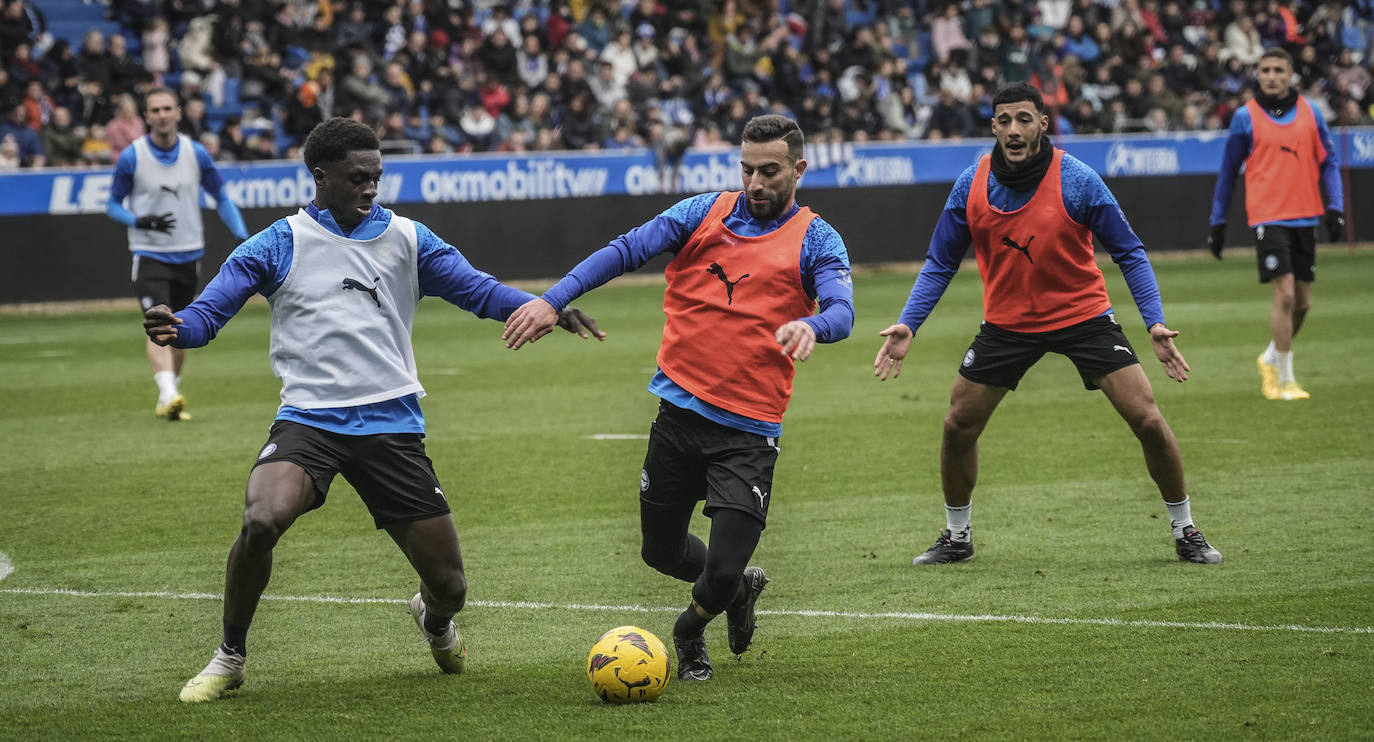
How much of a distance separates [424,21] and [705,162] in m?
5.82

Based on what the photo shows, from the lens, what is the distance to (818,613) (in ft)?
21.6

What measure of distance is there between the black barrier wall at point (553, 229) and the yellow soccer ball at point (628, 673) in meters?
18.3

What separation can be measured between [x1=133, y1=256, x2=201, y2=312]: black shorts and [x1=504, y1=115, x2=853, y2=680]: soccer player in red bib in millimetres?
8226

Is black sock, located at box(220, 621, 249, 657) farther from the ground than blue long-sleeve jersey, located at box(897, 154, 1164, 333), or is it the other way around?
blue long-sleeve jersey, located at box(897, 154, 1164, 333)

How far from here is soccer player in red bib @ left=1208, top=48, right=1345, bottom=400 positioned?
40.6 feet

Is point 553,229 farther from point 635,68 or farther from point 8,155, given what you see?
point 8,155

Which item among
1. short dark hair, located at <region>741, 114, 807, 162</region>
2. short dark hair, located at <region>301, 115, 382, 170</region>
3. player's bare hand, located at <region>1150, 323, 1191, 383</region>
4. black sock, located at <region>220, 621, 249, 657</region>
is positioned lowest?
black sock, located at <region>220, 621, 249, 657</region>

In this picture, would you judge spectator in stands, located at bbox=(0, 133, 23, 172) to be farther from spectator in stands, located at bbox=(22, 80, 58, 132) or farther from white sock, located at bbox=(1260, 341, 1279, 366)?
white sock, located at bbox=(1260, 341, 1279, 366)

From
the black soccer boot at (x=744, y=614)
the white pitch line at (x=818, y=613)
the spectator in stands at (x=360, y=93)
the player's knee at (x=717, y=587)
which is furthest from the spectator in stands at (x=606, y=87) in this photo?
the player's knee at (x=717, y=587)

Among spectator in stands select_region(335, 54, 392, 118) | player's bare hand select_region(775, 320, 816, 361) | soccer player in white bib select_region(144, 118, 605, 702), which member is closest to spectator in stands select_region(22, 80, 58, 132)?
spectator in stands select_region(335, 54, 392, 118)

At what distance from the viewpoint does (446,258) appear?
572 centimetres

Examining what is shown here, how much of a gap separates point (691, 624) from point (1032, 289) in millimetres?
2686

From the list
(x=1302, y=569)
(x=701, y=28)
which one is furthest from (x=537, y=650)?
(x=701, y=28)

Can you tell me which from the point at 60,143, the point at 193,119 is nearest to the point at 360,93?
the point at 193,119
